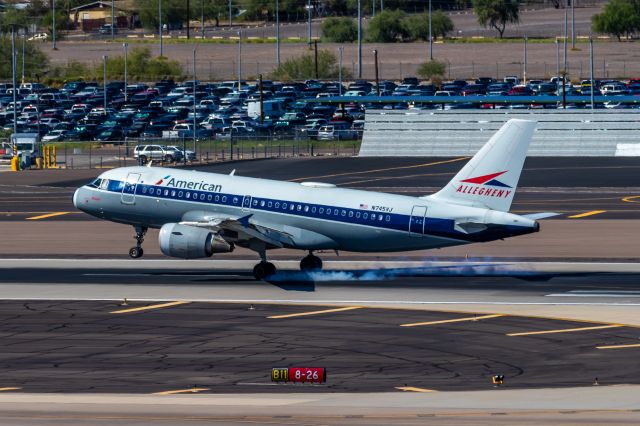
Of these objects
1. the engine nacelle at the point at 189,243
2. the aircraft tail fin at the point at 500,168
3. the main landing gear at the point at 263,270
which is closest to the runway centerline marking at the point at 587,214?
the aircraft tail fin at the point at 500,168

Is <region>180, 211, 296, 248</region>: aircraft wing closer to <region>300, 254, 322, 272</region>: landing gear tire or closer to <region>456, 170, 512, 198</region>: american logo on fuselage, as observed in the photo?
<region>300, 254, 322, 272</region>: landing gear tire

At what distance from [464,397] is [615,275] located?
83.3 feet

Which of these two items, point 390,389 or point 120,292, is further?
point 120,292

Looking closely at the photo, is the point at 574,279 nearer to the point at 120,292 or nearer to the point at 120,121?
the point at 120,292

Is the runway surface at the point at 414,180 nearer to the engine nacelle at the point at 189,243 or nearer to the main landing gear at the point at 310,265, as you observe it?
the main landing gear at the point at 310,265

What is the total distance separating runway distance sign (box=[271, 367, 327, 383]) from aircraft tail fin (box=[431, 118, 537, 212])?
1781 centimetres

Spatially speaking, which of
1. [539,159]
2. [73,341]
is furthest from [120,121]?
[73,341]

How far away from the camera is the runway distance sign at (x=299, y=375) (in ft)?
116

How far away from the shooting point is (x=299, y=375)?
1404 inches

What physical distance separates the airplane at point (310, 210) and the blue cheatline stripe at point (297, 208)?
4 centimetres

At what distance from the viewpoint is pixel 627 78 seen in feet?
649

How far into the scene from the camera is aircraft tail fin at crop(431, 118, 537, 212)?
51781 mm

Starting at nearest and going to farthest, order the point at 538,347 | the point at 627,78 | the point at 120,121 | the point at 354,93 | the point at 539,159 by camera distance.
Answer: the point at 538,347 → the point at 539,159 → the point at 120,121 → the point at 354,93 → the point at 627,78

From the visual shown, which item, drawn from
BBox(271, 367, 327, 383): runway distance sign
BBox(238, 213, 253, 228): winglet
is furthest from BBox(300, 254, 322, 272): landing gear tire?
BBox(271, 367, 327, 383): runway distance sign
